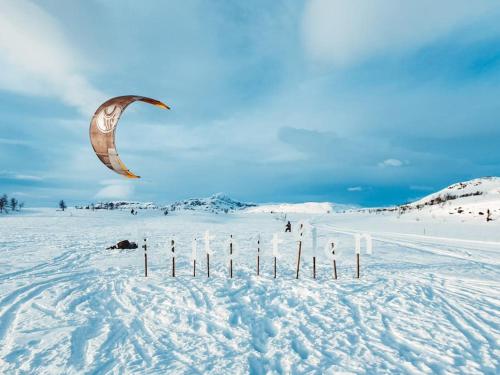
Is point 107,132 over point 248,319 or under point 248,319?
over

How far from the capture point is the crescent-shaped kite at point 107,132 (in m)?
5.06

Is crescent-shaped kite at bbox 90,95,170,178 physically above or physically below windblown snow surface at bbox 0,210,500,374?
above

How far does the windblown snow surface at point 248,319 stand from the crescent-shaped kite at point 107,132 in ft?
11.9

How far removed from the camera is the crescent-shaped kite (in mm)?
5062

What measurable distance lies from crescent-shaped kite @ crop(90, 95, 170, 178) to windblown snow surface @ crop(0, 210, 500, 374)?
3614mm

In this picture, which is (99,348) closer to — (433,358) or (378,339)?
(378,339)

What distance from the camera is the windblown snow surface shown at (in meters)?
5.71

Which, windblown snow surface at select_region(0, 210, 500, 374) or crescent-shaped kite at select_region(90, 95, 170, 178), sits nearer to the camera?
crescent-shaped kite at select_region(90, 95, 170, 178)

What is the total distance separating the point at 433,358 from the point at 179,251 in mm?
14837

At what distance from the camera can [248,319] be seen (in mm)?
7762

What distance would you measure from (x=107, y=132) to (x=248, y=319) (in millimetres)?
5501

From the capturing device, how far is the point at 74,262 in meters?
14.8

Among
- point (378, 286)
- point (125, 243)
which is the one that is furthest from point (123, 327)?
point (125, 243)

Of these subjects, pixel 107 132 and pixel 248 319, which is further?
pixel 248 319
